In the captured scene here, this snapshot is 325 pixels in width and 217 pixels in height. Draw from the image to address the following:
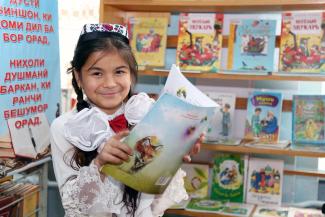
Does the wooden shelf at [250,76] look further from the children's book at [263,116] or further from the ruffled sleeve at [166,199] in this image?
the ruffled sleeve at [166,199]

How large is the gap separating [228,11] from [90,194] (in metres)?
1.41

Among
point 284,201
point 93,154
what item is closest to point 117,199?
point 93,154

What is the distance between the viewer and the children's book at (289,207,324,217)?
2.02 m

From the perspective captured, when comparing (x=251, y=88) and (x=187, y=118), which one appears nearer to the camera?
(x=187, y=118)

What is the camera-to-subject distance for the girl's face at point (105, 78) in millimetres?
1255

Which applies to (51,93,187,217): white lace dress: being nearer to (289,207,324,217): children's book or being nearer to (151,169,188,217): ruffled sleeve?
(151,169,188,217): ruffled sleeve

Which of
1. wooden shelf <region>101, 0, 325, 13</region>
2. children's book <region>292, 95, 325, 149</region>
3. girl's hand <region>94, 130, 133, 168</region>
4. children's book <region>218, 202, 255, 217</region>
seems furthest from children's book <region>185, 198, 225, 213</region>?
girl's hand <region>94, 130, 133, 168</region>

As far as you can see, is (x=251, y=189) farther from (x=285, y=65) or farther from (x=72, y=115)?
(x=72, y=115)

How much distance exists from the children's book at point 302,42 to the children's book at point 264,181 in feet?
1.63

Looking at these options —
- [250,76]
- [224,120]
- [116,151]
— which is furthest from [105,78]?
[224,120]

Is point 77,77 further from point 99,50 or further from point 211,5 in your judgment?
point 211,5

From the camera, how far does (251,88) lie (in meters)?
2.24

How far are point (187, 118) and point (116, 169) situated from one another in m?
0.23

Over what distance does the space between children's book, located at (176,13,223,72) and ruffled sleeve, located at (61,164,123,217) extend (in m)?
1.08
